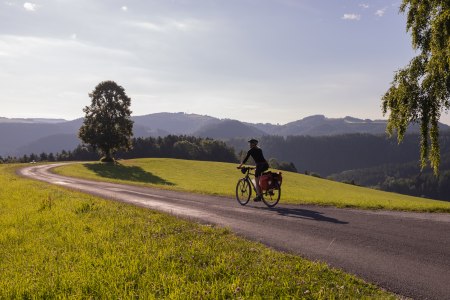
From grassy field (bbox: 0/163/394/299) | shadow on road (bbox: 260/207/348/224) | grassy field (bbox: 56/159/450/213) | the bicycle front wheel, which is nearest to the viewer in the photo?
grassy field (bbox: 0/163/394/299)

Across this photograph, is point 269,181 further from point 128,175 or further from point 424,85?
point 128,175

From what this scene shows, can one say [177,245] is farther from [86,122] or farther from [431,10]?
[86,122]

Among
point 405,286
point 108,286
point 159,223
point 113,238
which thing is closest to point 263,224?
point 159,223

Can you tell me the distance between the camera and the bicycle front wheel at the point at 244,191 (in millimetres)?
15906

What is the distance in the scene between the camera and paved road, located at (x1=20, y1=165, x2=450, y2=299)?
6.11 m

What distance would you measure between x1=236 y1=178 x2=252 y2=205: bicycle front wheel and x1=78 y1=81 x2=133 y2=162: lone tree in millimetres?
51078

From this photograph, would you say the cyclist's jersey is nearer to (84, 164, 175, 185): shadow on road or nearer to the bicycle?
the bicycle

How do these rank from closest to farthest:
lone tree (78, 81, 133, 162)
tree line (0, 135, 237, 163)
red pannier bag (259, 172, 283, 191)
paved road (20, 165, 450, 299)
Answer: paved road (20, 165, 450, 299) < red pannier bag (259, 172, 283, 191) < lone tree (78, 81, 133, 162) < tree line (0, 135, 237, 163)

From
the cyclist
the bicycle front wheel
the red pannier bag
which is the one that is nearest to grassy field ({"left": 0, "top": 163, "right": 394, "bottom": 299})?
the red pannier bag

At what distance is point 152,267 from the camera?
240 inches

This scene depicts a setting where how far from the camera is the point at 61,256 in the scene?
22.8ft

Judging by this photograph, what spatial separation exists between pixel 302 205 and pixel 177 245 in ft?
30.6

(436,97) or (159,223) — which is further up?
(436,97)

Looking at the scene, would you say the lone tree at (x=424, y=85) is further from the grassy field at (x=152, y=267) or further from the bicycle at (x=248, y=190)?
the grassy field at (x=152, y=267)
